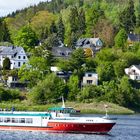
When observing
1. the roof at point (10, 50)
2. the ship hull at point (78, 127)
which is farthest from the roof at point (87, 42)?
the ship hull at point (78, 127)

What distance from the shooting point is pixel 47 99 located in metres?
137

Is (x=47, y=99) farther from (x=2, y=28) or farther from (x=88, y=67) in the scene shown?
(x=2, y=28)

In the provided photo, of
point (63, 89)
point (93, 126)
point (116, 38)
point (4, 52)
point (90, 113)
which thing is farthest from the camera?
point (116, 38)

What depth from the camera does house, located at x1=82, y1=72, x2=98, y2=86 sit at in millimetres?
150875

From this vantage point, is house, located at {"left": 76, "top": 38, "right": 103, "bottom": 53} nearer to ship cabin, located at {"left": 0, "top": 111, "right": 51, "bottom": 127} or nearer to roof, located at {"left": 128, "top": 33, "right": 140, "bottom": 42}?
roof, located at {"left": 128, "top": 33, "right": 140, "bottom": 42}

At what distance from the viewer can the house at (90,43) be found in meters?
189

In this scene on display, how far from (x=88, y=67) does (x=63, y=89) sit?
20.3m

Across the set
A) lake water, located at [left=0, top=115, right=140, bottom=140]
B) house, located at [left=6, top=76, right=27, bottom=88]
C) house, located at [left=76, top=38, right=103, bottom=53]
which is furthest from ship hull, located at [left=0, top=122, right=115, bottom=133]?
house, located at [left=76, top=38, right=103, bottom=53]

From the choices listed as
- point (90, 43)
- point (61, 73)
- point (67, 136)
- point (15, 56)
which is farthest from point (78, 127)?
point (90, 43)

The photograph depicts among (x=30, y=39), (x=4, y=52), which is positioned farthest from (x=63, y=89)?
(x=30, y=39)

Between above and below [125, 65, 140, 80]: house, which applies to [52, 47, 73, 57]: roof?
above

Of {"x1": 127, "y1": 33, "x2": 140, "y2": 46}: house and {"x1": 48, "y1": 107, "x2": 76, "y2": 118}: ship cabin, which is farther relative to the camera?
{"x1": 127, "y1": 33, "x2": 140, "y2": 46}: house

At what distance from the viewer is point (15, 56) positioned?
536ft

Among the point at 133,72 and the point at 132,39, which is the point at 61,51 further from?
the point at 132,39
